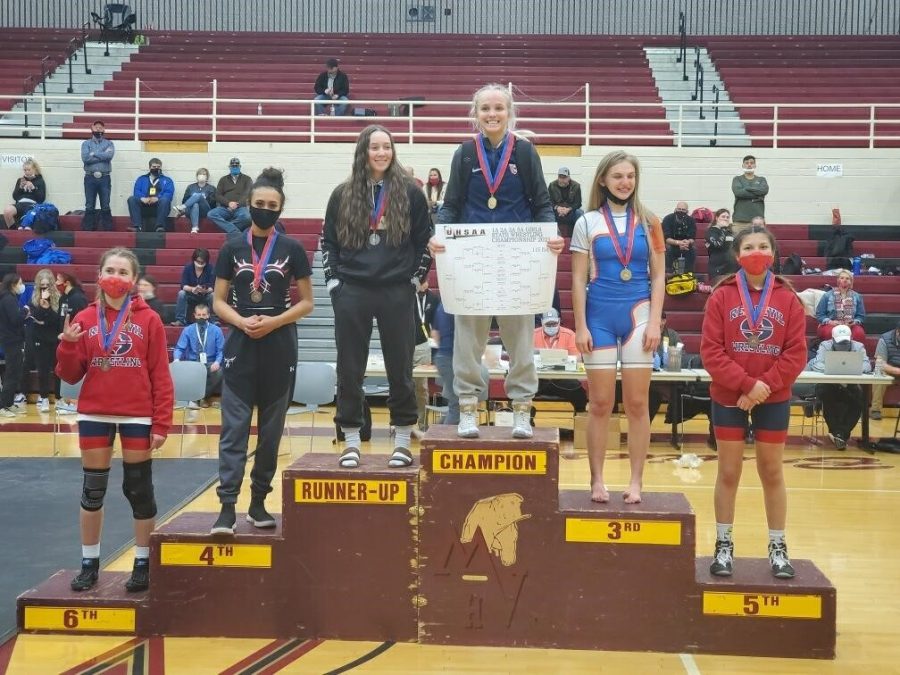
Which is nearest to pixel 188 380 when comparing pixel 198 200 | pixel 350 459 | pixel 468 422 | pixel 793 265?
pixel 350 459

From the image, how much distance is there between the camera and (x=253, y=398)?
14.9 feet

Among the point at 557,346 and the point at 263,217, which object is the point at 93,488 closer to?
the point at 263,217

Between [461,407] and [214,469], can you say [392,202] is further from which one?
[214,469]


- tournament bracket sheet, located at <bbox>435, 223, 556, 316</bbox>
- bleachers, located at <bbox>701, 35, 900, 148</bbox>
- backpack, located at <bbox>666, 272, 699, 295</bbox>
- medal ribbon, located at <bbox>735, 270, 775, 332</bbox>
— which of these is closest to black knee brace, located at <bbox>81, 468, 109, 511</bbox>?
tournament bracket sheet, located at <bbox>435, 223, 556, 316</bbox>

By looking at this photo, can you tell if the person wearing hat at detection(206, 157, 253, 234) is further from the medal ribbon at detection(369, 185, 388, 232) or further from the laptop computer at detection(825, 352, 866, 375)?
the medal ribbon at detection(369, 185, 388, 232)

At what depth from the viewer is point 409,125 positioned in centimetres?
1653

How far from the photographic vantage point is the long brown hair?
4.46 m

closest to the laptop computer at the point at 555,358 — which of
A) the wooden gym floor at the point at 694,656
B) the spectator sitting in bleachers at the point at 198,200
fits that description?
the wooden gym floor at the point at 694,656

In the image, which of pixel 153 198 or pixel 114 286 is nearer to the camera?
pixel 114 286

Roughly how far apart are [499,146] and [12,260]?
11075 millimetres

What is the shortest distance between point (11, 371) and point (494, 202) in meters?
8.46

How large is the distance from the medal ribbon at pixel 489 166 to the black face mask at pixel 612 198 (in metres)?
0.50

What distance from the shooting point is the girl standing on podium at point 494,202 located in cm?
446

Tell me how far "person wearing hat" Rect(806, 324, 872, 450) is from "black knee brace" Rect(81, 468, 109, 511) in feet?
22.4
